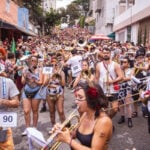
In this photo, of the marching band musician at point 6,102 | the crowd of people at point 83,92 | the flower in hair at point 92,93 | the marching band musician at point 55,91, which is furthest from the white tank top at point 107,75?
the flower in hair at point 92,93

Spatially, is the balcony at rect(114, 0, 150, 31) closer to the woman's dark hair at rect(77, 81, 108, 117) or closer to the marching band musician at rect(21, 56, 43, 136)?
the marching band musician at rect(21, 56, 43, 136)

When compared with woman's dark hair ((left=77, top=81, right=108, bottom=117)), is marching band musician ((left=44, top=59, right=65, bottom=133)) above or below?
below

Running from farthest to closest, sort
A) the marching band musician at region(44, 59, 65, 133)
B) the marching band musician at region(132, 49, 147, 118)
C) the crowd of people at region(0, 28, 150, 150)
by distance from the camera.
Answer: the marching band musician at region(132, 49, 147, 118) → the marching band musician at region(44, 59, 65, 133) → the crowd of people at region(0, 28, 150, 150)

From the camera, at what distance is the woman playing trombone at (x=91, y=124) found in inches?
139

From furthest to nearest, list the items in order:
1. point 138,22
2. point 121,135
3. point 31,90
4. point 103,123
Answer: point 138,22 < point 121,135 < point 31,90 < point 103,123

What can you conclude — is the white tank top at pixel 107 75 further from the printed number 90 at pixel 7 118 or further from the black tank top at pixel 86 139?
the black tank top at pixel 86 139

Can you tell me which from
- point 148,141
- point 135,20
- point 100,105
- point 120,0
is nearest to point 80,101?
point 100,105

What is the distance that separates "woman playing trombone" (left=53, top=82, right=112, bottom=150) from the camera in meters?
3.53

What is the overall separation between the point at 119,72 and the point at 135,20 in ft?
84.6

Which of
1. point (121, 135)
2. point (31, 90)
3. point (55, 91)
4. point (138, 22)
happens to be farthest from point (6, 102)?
point (138, 22)

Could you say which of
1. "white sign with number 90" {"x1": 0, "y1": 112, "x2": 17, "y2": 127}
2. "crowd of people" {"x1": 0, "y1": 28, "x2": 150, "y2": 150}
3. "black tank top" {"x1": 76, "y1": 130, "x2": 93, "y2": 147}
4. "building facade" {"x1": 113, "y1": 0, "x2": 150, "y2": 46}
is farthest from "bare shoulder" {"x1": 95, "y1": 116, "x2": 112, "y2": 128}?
"building facade" {"x1": 113, "y1": 0, "x2": 150, "y2": 46}

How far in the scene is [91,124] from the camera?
368 cm

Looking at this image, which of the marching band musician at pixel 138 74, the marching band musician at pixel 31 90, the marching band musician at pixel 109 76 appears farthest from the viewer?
the marching band musician at pixel 138 74

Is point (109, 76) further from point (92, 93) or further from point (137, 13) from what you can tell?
point (137, 13)
